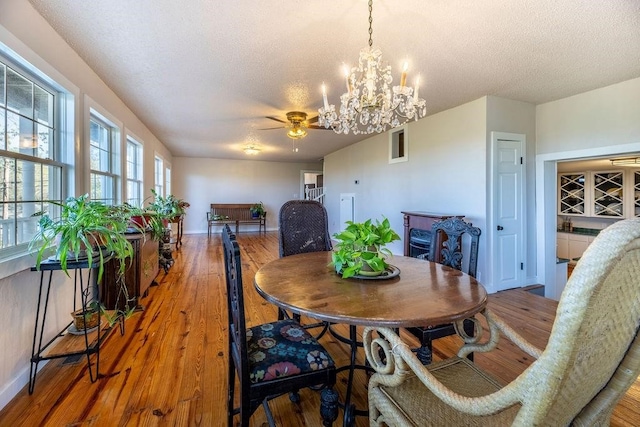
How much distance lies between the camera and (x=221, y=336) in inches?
91.4

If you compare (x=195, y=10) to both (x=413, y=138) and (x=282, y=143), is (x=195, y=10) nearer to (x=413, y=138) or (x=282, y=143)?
(x=413, y=138)

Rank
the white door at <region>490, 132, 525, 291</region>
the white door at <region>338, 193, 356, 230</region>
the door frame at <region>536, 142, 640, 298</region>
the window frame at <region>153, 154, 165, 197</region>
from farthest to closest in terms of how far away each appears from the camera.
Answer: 1. the white door at <region>338, 193, 356, 230</region>
2. the window frame at <region>153, 154, 165, 197</region>
3. the door frame at <region>536, 142, 640, 298</region>
4. the white door at <region>490, 132, 525, 291</region>

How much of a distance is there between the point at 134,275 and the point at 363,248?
8.19 ft

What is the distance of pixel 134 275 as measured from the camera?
2.79 meters

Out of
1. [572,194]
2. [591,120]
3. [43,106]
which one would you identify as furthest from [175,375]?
[572,194]

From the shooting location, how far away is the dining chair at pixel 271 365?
1071 mm

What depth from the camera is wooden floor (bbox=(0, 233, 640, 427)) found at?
146 centimetres

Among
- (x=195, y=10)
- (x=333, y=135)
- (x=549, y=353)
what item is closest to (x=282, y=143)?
(x=333, y=135)

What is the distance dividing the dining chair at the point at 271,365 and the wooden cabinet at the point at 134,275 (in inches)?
69.0

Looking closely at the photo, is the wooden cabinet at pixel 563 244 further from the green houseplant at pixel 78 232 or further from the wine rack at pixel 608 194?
the green houseplant at pixel 78 232

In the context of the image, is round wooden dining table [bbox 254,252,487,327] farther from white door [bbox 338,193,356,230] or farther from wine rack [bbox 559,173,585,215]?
wine rack [bbox 559,173,585,215]

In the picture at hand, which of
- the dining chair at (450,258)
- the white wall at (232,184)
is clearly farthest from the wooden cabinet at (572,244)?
the white wall at (232,184)

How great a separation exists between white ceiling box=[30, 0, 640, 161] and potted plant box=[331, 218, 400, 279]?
140 centimetres

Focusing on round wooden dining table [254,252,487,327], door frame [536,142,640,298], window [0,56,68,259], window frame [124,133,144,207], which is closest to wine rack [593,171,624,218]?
Answer: door frame [536,142,640,298]
